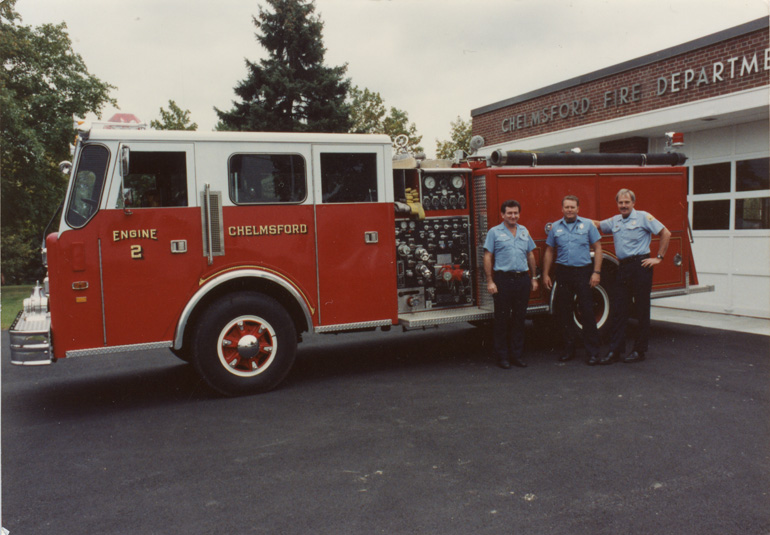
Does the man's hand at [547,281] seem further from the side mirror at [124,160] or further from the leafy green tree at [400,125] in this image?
the leafy green tree at [400,125]

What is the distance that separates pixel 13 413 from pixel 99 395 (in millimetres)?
807

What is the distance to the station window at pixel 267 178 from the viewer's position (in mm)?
5898

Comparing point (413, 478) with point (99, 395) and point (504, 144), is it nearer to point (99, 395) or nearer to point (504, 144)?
point (99, 395)

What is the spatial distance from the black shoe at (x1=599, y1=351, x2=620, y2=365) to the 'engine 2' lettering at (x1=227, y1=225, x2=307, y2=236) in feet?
11.9

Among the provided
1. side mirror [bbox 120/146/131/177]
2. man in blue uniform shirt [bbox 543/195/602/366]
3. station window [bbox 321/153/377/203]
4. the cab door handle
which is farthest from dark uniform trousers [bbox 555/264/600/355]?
side mirror [bbox 120/146/131/177]

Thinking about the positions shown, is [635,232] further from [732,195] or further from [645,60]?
[645,60]

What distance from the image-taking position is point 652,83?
11625 millimetres

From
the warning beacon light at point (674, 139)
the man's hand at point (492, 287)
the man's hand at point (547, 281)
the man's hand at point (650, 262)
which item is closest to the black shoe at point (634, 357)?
the man's hand at point (650, 262)

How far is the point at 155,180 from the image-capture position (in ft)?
18.4

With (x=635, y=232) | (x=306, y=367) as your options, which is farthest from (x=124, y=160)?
(x=635, y=232)

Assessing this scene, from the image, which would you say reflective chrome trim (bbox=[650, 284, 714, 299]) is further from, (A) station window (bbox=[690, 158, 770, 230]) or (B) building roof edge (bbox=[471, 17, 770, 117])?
(B) building roof edge (bbox=[471, 17, 770, 117])

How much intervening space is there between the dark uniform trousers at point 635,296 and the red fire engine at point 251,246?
53.1 inches

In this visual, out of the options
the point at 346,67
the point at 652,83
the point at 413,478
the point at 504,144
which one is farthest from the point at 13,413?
the point at 346,67

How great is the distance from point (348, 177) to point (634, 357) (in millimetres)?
3835
